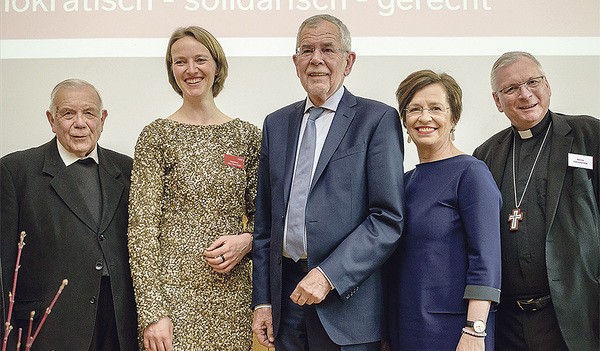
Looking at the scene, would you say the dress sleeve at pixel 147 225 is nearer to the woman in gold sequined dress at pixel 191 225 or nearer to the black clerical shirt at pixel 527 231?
the woman in gold sequined dress at pixel 191 225

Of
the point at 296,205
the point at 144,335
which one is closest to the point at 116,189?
the point at 144,335

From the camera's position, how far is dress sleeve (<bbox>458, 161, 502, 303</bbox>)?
75.9 inches

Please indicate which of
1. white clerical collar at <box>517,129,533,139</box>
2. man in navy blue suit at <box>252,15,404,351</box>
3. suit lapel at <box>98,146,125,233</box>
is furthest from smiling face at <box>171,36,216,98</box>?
white clerical collar at <box>517,129,533,139</box>

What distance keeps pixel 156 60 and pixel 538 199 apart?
2.26 meters

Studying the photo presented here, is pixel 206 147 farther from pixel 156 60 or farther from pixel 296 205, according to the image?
pixel 156 60

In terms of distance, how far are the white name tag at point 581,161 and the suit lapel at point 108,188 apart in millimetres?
1970

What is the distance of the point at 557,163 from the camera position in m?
2.36

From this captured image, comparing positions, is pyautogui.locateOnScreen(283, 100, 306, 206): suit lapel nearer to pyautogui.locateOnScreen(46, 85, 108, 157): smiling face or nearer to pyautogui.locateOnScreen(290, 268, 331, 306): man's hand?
pyautogui.locateOnScreen(290, 268, 331, 306): man's hand

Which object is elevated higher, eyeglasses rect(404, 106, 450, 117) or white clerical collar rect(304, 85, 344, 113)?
white clerical collar rect(304, 85, 344, 113)

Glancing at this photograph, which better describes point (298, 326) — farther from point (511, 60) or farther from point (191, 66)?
point (511, 60)

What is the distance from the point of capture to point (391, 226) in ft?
6.61

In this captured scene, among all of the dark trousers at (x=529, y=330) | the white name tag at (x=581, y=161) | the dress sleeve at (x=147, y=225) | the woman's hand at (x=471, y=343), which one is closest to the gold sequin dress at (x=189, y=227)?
the dress sleeve at (x=147, y=225)

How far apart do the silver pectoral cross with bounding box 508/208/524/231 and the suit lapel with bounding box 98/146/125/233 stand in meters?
1.73

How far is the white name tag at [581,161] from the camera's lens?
2.31 metres
